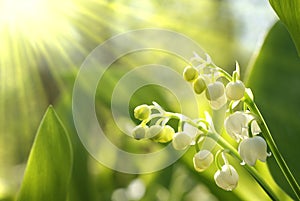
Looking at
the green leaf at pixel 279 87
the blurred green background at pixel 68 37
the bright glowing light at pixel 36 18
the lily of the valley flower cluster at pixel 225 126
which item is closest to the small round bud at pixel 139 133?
the lily of the valley flower cluster at pixel 225 126

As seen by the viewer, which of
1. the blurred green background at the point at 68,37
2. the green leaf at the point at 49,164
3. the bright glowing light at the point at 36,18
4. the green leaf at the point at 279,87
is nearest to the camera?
the green leaf at the point at 49,164

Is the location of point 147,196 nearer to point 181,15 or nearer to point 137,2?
point 137,2

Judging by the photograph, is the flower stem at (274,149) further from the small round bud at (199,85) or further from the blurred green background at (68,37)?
the blurred green background at (68,37)

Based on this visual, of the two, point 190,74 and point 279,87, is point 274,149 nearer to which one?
point 190,74

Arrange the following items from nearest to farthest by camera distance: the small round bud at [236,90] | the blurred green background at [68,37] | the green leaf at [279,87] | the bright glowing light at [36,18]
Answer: the small round bud at [236,90]
the green leaf at [279,87]
the blurred green background at [68,37]
the bright glowing light at [36,18]

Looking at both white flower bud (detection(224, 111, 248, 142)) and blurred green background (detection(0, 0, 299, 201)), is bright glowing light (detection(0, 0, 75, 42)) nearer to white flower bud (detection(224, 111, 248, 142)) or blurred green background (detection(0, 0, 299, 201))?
blurred green background (detection(0, 0, 299, 201))

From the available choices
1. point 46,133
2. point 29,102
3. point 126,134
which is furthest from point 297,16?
point 29,102

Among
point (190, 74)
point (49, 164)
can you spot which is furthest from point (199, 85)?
point (49, 164)

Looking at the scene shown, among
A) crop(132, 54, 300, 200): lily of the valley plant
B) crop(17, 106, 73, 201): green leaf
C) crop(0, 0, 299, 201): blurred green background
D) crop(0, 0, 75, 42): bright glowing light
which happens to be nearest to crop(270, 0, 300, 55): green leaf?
crop(132, 54, 300, 200): lily of the valley plant
